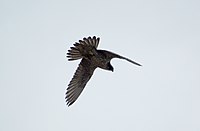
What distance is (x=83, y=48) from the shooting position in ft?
31.1

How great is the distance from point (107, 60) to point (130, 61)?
0.95 metres

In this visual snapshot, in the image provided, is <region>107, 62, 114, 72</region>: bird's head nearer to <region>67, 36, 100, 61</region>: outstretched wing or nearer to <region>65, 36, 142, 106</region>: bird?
<region>65, 36, 142, 106</region>: bird

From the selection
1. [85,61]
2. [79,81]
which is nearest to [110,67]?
[85,61]

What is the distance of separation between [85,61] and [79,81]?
81 centimetres

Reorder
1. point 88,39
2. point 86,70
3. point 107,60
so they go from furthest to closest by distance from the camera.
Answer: point 86,70, point 107,60, point 88,39

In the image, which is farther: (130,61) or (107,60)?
(107,60)

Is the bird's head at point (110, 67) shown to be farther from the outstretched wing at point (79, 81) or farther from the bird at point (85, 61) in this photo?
the outstretched wing at point (79, 81)

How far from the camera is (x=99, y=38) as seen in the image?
931 centimetres

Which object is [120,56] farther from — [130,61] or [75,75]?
[75,75]

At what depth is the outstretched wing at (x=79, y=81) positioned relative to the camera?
1063 cm

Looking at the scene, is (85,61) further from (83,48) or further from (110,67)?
(83,48)

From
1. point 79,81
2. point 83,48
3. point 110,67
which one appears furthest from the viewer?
point 79,81

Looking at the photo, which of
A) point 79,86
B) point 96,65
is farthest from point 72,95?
point 96,65

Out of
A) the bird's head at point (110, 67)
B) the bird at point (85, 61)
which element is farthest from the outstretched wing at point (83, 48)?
the bird's head at point (110, 67)
